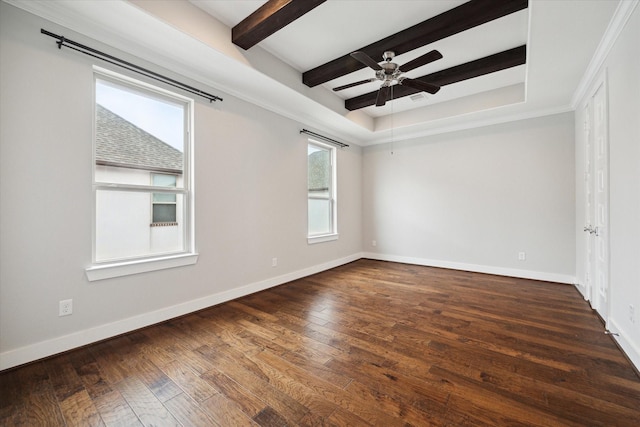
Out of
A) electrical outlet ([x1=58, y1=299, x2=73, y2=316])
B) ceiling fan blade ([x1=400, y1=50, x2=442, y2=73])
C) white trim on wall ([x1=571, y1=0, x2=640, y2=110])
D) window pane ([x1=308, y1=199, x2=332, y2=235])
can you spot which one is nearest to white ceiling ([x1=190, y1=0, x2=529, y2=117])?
ceiling fan blade ([x1=400, y1=50, x2=442, y2=73])

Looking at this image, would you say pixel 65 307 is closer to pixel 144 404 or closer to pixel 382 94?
pixel 144 404

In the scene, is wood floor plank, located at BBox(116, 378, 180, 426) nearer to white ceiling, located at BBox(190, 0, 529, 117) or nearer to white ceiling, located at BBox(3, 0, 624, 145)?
white ceiling, located at BBox(3, 0, 624, 145)

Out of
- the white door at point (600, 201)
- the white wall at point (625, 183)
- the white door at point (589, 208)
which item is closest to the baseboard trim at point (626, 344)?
the white wall at point (625, 183)

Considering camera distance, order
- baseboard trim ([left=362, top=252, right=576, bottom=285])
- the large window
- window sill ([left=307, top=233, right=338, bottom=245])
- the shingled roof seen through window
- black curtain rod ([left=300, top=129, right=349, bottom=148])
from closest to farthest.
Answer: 1. the shingled roof seen through window
2. baseboard trim ([left=362, top=252, right=576, bottom=285])
3. black curtain rod ([left=300, top=129, right=349, bottom=148])
4. window sill ([left=307, top=233, right=338, bottom=245])
5. the large window

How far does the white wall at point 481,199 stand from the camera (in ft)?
13.3

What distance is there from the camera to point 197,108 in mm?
3008

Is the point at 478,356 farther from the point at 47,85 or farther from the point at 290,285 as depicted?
the point at 47,85

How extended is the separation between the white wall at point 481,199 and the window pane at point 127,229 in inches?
166

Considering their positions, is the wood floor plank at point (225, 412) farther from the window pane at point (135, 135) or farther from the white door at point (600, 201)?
the white door at point (600, 201)

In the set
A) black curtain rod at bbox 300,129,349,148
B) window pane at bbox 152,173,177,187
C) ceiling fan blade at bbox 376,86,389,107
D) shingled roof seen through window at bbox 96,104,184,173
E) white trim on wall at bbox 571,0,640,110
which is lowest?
window pane at bbox 152,173,177,187

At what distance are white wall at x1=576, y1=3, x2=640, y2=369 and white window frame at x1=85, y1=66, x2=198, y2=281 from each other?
3798 millimetres

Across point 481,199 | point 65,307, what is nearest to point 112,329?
point 65,307

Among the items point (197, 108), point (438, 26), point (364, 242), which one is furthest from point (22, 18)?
point (364, 242)

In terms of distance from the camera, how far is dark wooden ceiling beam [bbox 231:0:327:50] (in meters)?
2.20
